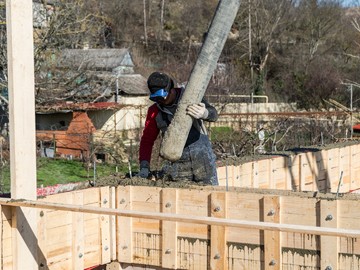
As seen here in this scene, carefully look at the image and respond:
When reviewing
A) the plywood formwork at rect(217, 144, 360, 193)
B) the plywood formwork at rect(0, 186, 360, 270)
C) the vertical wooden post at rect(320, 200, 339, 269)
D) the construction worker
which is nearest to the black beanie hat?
the construction worker

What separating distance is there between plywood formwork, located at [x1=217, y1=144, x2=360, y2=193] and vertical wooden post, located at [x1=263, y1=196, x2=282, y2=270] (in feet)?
8.54

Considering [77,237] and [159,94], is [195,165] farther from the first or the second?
[77,237]

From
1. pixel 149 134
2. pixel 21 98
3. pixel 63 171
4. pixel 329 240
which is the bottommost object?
pixel 63 171

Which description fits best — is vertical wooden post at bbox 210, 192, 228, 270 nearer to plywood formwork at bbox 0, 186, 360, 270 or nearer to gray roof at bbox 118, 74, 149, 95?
plywood formwork at bbox 0, 186, 360, 270

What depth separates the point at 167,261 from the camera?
592cm

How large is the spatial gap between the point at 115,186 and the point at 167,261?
972 mm

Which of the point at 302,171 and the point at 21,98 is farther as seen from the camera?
the point at 302,171

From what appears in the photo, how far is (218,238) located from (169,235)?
0.55 meters

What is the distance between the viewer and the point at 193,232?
5.82 m

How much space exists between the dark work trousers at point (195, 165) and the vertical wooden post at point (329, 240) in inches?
63.8

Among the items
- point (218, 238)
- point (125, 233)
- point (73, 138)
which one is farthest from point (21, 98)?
point (73, 138)

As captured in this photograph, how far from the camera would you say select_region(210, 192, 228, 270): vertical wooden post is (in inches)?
220

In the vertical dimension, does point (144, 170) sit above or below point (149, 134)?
below

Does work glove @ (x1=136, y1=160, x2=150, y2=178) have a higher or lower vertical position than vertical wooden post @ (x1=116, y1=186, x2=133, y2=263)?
higher
